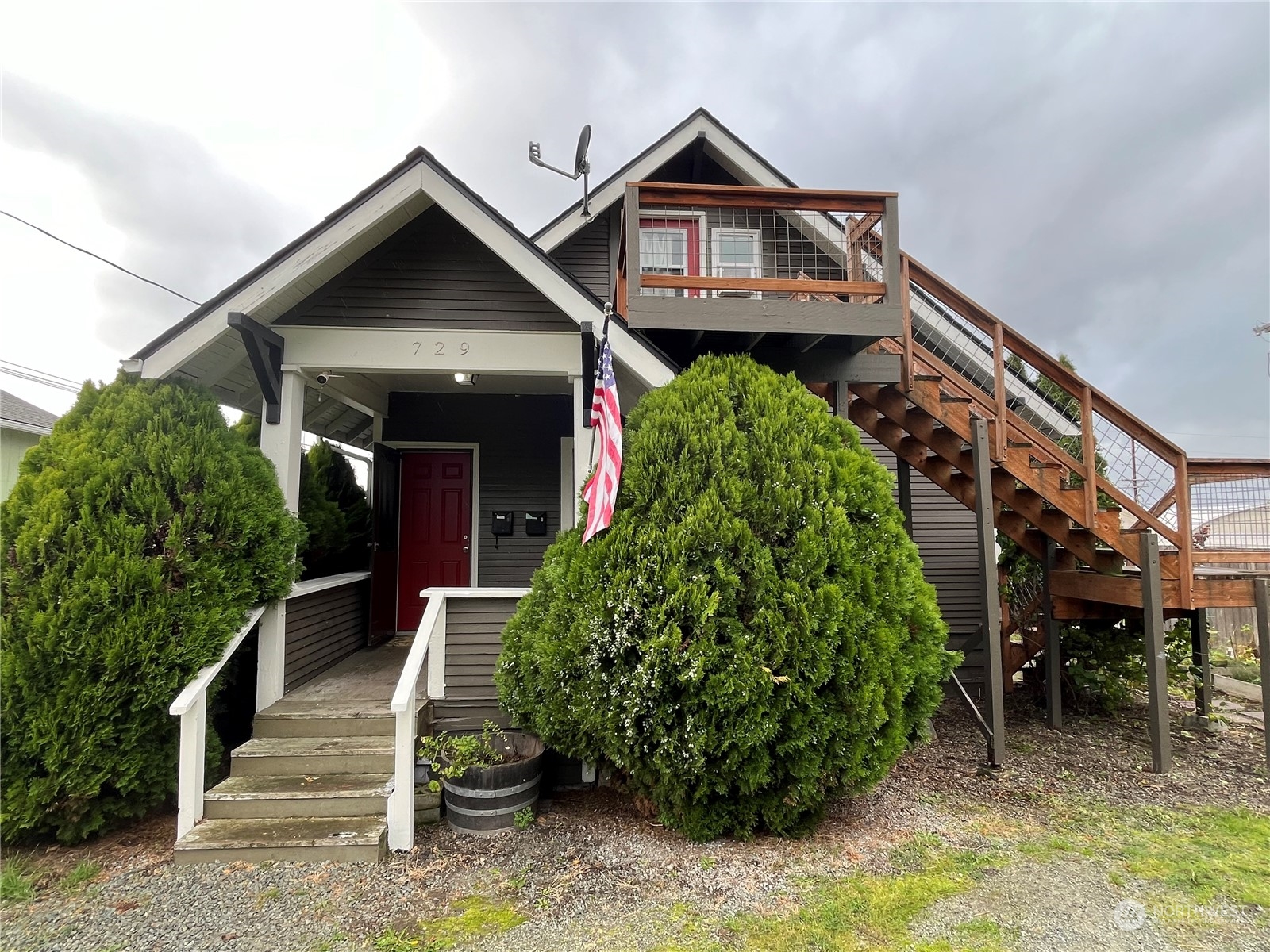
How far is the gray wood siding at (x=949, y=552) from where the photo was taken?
774 cm

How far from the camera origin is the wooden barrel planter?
3682mm

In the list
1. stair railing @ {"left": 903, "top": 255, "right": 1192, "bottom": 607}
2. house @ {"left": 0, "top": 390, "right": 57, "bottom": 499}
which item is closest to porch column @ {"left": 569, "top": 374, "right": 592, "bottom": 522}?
stair railing @ {"left": 903, "top": 255, "right": 1192, "bottom": 607}

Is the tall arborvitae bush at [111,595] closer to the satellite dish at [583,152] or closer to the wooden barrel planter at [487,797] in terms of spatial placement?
the wooden barrel planter at [487,797]

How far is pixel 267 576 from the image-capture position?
164 inches

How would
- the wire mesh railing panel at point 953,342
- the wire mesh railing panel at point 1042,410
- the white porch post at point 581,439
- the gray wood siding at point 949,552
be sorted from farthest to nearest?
1. the gray wood siding at point 949,552
2. the wire mesh railing panel at point 1042,410
3. the wire mesh railing panel at point 953,342
4. the white porch post at point 581,439

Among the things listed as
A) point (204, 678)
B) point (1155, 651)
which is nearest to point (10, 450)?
point (204, 678)

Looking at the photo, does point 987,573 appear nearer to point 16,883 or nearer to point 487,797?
point 487,797

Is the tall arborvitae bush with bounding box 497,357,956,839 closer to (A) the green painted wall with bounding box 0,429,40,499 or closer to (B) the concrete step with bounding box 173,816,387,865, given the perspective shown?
(B) the concrete step with bounding box 173,816,387,865

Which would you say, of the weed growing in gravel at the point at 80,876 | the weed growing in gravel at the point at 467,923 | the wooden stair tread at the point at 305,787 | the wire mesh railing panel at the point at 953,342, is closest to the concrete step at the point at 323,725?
the wooden stair tread at the point at 305,787

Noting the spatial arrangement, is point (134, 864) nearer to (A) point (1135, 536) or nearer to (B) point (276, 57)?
(A) point (1135, 536)

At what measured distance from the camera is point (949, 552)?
781 centimetres

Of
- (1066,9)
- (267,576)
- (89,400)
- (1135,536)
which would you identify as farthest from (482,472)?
(1066,9)

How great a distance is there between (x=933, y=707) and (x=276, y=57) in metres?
11.1

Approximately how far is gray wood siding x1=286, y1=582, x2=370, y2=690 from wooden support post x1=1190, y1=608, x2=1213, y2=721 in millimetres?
8334
